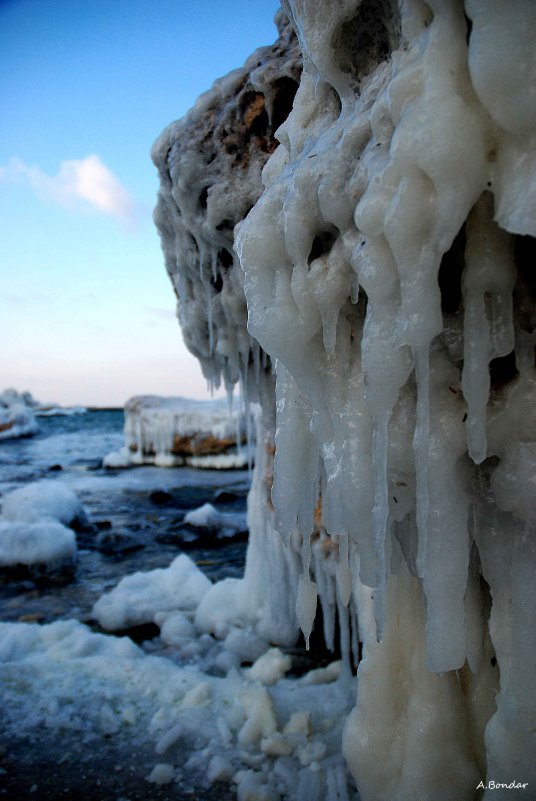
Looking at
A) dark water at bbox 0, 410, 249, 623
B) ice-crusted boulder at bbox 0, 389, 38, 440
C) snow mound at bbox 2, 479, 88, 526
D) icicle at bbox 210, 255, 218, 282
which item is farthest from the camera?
ice-crusted boulder at bbox 0, 389, 38, 440

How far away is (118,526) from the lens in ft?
30.5

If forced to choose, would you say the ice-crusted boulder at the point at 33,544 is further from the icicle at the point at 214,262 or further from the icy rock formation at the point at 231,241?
the icicle at the point at 214,262

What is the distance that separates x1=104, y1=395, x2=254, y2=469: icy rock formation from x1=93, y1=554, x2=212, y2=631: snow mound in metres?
10.9

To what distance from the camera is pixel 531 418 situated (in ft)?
5.44

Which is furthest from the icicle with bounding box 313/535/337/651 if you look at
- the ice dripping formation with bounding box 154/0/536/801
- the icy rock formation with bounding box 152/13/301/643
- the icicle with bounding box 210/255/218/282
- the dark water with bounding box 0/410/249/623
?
the dark water with bounding box 0/410/249/623

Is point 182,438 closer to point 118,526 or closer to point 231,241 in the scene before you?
point 118,526

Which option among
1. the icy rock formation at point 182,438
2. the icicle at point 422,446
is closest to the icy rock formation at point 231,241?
the icicle at point 422,446

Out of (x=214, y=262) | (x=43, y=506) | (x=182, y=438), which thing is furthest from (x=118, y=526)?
(x=182, y=438)

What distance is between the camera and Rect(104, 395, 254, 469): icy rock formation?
17047mm

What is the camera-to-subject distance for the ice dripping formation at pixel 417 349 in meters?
1.35

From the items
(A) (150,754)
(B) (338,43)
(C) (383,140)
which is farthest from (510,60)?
(A) (150,754)

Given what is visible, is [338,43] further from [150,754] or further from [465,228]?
[150,754]

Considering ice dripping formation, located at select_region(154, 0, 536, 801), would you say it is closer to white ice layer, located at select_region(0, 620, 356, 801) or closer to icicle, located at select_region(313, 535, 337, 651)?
white ice layer, located at select_region(0, 620, 356, 801)

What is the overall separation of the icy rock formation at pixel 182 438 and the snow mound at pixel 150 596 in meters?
10.9
